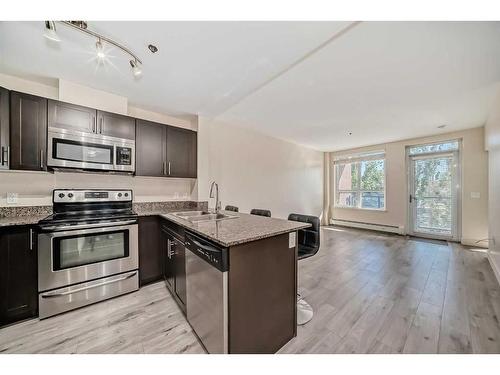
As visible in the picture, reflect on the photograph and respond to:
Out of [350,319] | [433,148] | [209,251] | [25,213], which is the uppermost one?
[433,148]

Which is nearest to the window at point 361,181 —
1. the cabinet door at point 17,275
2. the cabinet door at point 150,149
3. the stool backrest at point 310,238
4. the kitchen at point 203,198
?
the kitchen at point 203,198

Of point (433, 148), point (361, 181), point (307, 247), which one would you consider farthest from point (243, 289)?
point (361, 181)

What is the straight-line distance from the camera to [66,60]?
194cm

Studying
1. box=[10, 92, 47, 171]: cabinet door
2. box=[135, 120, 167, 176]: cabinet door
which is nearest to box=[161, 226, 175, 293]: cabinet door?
box=[135, 120, 167, 176]: cabinet door

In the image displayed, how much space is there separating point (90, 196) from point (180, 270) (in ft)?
5.27

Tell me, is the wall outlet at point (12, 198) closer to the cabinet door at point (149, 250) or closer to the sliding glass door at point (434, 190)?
the cabinet door at point (149, 250)

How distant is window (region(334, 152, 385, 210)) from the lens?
18.5 ft

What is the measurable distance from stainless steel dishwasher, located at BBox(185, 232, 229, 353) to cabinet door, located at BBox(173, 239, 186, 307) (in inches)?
6.3

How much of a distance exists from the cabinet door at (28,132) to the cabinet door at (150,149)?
0.91 meters

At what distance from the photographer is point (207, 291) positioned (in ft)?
4.52

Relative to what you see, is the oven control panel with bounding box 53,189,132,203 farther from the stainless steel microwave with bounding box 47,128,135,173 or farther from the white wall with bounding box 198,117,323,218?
the white wall with bounding box 198,117,323,218

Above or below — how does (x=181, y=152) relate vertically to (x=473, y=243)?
above

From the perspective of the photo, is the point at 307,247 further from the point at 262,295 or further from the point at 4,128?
the point at 4,128
